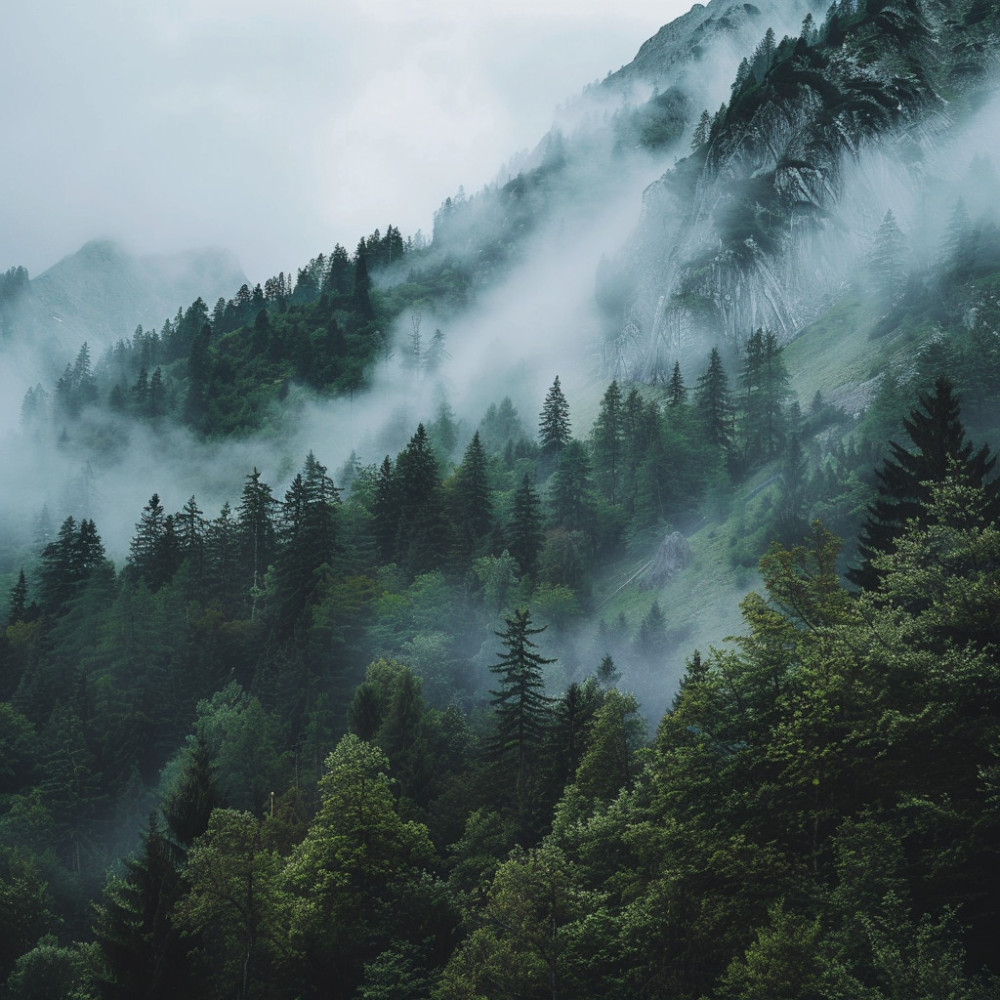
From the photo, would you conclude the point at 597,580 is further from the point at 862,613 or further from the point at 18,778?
the point at 862,613

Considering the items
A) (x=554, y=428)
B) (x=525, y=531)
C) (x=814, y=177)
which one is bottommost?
(x=525, y=531)

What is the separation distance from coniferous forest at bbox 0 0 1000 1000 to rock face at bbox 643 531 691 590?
1.48ft

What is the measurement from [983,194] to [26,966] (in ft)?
455

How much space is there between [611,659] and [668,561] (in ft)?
60.4

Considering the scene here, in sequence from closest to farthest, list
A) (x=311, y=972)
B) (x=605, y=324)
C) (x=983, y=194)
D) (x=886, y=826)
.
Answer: (x=886, y=826), (x=311, y=972), (x=983, y=194), (x=605, y=324)

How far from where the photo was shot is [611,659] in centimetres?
6344

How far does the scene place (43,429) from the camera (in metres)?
196

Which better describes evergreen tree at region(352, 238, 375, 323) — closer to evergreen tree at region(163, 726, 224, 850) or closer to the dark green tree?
the dark green tree

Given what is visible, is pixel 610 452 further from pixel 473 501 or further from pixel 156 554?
pixel 156 554

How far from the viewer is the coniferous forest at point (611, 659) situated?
21859 mm

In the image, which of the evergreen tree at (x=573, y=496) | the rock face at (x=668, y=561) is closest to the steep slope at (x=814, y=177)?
the evergreen tree at (x=573, y=496)

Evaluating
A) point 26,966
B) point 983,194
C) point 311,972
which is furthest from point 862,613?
point 983,194

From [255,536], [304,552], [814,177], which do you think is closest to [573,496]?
[304,552]

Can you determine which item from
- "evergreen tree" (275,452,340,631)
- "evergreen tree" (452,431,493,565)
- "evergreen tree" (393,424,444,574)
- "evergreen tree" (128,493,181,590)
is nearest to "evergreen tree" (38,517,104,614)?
"evergreen tree" (128,493,181,590)
